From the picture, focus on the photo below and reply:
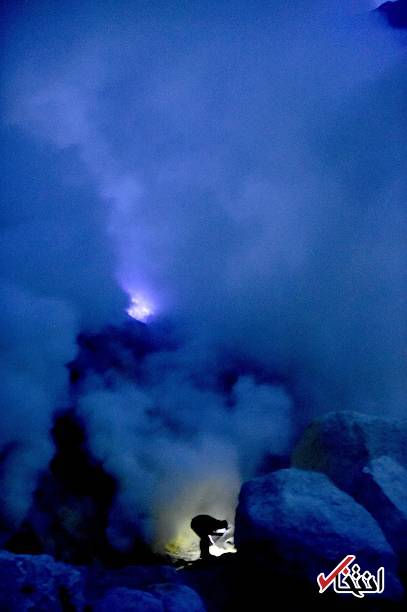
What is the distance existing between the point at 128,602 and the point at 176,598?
0.55 m

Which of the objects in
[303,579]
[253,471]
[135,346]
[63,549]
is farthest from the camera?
[135,346]

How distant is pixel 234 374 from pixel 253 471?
542 centimetres

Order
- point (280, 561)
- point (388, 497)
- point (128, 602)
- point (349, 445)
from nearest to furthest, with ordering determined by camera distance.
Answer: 1. point (128, 602)
2. point (280, 561)
3. point (388, 497)
4. point (349, 445)

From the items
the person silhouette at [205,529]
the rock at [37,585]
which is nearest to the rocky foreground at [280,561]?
the rock at [37,585]

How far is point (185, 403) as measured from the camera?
591 inches

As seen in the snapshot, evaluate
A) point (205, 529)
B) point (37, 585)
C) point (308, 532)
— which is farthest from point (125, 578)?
point (205, 529)

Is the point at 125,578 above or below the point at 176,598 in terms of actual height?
above

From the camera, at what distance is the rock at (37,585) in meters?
3.80

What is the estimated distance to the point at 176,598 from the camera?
418 cm

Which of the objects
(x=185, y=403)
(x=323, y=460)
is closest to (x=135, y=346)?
(x=185, y=403)

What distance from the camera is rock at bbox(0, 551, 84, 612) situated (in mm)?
3799

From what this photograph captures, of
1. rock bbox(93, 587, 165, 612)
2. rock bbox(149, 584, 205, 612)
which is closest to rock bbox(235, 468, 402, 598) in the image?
rock bbox(149, 584, 205, 612)

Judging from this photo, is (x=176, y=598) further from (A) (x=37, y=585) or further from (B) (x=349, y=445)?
(B) (x=349, y=445)

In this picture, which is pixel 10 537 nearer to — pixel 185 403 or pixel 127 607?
pixel 127 607
